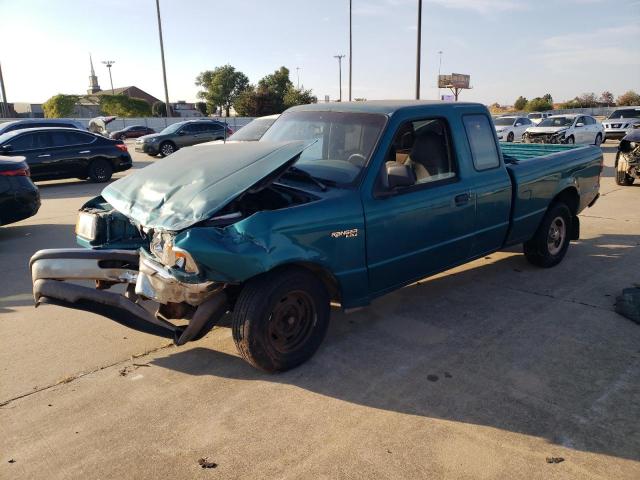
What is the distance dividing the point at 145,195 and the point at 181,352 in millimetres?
1276

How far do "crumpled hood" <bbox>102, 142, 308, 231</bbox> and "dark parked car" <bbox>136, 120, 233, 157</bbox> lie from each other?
17.7 meters

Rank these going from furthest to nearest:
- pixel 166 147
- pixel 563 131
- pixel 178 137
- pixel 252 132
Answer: pixel 178 137 → pixel 166 147 → pixel 563 131 → pixel 252 132

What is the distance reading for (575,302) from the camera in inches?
186

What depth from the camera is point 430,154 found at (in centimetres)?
436

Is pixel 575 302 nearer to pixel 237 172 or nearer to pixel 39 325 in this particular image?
pixel 237 172

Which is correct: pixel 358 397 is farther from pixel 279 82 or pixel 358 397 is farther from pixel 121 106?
pixel 279 82

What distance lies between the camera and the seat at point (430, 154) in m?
4.31

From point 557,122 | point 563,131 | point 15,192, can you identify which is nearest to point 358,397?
point 15,192

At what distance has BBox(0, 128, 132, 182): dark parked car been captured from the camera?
41.7 ft

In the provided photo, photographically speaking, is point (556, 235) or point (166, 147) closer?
point (556, 235)

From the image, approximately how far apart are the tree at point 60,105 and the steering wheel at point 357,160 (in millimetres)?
56369

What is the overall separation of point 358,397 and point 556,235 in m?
3.87

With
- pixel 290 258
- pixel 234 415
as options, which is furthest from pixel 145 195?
pixel 234 415

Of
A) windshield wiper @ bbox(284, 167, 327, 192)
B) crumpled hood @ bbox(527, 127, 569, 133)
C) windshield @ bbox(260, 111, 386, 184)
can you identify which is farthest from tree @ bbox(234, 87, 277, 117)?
windshield wiper @ bbox(284, 167, 327, 192)
